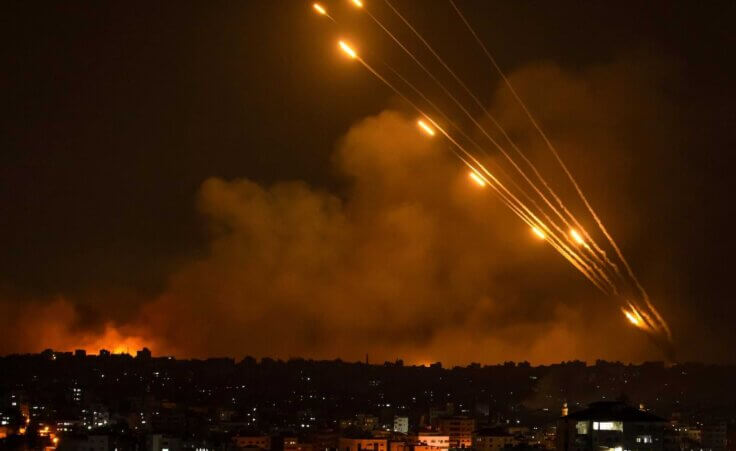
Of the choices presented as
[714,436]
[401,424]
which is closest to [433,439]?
[401,424]

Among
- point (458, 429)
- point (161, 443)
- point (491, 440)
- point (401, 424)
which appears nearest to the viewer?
point (161, 443)

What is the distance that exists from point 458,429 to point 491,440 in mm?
7141

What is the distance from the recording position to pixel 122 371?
7575cm

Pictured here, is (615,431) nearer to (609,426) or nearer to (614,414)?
(609,426)

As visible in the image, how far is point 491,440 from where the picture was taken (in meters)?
44.9

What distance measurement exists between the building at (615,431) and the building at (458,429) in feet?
66.6

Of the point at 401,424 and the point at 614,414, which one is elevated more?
the point at 401,424

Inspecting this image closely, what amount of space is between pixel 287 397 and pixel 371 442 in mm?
28897

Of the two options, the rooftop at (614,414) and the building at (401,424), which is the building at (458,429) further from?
the rooftop at (614,414)

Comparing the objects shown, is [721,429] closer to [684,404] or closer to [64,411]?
[684,404]

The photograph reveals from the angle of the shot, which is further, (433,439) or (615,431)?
(433,439)

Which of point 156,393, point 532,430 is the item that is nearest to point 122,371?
point 156,393

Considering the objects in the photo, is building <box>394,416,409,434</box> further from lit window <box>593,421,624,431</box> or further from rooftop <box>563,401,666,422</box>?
lit window <box>593,421,624,431</box>

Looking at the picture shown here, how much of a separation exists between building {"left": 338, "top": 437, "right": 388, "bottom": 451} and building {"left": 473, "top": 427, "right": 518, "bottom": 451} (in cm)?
399
